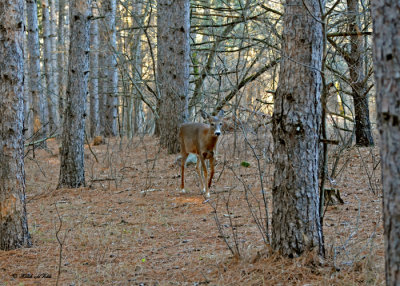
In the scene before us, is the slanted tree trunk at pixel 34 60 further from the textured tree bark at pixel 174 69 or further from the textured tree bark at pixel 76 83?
the textured tree bark at pixel 76 83

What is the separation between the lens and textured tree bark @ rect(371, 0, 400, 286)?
2.47m

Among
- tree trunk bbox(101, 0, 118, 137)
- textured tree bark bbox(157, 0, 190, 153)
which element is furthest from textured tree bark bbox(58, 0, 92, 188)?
tree trunk bbox(101, 0, 118, 137)

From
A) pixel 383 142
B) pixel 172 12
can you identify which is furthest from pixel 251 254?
pixel 172 12

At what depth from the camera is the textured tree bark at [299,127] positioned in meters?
4.61

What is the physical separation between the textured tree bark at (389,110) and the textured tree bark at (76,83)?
27.9 feet

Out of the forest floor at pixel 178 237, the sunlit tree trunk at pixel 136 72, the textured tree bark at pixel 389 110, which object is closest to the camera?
the textured tree bark at pixel 389 110

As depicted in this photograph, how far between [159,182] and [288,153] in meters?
6.90

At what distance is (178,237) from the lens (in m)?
6.95

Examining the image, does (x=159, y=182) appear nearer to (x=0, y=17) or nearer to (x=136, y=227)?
(x=136, y=227)

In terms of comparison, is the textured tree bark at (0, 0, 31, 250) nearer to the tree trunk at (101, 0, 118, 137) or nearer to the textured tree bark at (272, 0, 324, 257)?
the textured tree bark at (272, 0, 324, 257)

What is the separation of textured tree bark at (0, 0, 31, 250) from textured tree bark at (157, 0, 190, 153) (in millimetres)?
7665

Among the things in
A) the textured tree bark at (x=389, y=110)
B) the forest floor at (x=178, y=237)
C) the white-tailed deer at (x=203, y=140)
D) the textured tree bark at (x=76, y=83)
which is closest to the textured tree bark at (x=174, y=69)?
the forest floor at (x=178, y=237)

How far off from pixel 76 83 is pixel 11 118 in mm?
4289

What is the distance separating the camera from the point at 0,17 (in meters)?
6.11
